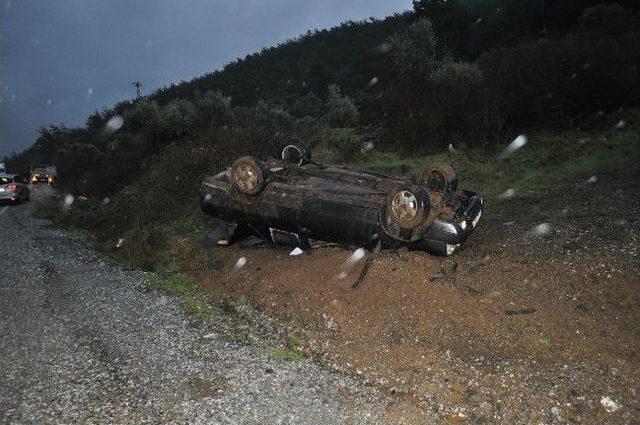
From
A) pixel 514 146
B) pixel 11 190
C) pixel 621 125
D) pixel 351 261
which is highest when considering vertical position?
pixel 11 190

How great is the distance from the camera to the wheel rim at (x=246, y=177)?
6.56 meters

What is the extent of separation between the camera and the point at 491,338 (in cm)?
477

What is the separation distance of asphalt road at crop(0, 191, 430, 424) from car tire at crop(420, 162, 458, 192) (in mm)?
3448

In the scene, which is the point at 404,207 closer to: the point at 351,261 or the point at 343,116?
the point at 351,261

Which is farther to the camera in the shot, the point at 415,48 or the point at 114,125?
the point at 114,125

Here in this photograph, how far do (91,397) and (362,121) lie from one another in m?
18.7

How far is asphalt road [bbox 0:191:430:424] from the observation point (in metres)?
3.87

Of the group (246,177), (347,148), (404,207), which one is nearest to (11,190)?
(347,148)

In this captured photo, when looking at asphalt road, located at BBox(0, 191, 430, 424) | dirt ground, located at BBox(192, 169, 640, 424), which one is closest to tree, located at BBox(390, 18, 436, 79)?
dirt ground, located at BBox(192, 169, 640, 424)

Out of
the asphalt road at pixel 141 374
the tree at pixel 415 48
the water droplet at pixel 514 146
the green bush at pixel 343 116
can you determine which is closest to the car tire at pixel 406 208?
the asphalt road at pixel 141 374

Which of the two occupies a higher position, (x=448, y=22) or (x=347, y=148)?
(x=448, y=22)

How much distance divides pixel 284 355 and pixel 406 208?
2172mm

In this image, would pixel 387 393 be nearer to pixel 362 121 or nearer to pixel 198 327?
pixel 198 327

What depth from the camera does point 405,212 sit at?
5645 mm
